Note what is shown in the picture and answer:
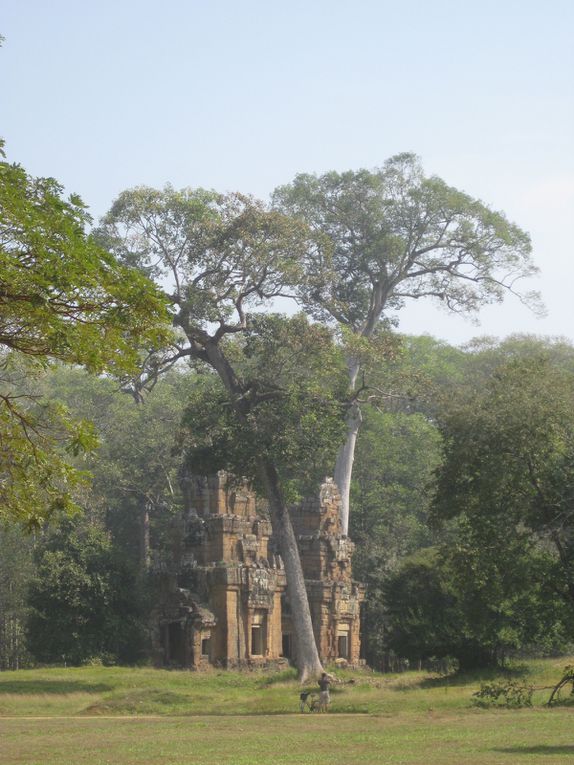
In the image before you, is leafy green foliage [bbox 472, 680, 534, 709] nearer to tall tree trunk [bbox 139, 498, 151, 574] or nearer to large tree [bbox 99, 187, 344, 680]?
large tree [bbox 99, 187, 344, 680]

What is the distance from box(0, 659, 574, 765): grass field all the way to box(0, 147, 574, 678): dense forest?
2400 mm

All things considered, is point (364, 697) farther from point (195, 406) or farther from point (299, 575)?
point (195, 406)

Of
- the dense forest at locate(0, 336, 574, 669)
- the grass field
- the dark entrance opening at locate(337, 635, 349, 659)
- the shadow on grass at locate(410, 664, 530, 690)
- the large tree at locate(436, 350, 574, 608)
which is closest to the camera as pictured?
the grass field

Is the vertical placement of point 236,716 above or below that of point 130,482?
below

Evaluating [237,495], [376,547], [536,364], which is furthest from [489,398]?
[376,547]

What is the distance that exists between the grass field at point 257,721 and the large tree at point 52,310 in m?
5.72

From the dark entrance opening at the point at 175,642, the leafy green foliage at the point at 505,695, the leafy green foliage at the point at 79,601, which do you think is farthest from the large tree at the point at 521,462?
the leafy green foliage at the point at 79,601

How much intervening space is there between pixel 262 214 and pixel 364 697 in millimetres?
15474

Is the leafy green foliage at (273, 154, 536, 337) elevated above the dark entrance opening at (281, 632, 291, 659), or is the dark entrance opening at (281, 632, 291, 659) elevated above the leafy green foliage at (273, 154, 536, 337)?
the leafy green foliage at (273, 154, 536, 337)

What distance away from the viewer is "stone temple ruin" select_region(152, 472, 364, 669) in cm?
4281

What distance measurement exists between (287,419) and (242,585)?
9465 mm

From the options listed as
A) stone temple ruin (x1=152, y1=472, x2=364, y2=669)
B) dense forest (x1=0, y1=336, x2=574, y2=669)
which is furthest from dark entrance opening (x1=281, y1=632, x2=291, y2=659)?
dense forest (x1=0, y1=336, x2=574, y2=669)

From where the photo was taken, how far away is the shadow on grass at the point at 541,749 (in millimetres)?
17547

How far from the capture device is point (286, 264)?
1491 inches
